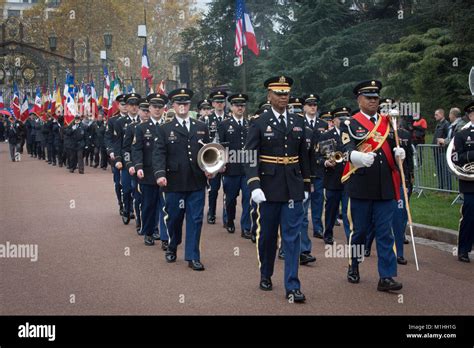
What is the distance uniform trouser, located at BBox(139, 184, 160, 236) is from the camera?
11.3 m

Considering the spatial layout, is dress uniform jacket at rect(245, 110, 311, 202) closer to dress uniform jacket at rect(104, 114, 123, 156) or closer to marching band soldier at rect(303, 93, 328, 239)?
marching band soldier at rect(303, 93, 328, 239)

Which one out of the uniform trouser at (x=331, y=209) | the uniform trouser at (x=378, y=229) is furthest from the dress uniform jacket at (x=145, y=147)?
the uniform trouser at (x=378, y=229)

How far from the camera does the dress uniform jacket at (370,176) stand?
800cm

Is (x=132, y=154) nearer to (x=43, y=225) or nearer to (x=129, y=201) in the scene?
(x=129, y=201)

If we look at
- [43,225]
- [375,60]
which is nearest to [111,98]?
[375,60]

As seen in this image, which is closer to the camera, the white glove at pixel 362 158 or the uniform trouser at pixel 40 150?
the white glove at pixel 362 158

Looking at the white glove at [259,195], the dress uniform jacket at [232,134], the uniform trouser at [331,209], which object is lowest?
the uniform trouser at [331,209]

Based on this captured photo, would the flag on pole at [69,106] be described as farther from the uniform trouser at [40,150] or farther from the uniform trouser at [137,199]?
the uniform trouser at [137,199]

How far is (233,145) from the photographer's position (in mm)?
12562

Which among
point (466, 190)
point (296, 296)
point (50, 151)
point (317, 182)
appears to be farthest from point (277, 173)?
point (50, 151)

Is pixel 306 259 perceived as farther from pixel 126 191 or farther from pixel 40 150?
pixel 40 150

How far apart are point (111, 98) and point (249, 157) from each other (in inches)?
987

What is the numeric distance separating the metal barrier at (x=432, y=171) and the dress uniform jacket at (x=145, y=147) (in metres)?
6.03

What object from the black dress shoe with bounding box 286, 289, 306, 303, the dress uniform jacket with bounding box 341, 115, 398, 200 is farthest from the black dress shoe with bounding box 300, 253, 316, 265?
the black dress shoe with bounding box 286, 289, 306, 303
